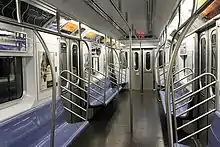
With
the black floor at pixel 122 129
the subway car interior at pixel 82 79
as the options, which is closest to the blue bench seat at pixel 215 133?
the subway car interior at pixel 82 79

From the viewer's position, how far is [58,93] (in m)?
4.41

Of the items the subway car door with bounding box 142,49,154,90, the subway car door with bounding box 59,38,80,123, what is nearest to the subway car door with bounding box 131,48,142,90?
the subway car door with bounding box 142,49,154,90

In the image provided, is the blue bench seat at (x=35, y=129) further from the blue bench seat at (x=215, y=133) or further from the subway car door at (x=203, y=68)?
the subway car door at (x=203, y=68)

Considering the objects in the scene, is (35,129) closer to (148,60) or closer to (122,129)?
(122,129)

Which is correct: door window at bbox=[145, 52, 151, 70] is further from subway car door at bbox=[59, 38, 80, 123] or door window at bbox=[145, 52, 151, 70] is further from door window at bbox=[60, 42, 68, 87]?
door window at bbox=[60, 42, 68, 87]

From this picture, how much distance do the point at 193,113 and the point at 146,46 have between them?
7384mm

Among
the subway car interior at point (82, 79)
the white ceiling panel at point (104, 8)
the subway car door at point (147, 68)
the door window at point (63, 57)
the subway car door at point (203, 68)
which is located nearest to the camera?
the subway car interior at point (82, 79)

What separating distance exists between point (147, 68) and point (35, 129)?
932 centimetres

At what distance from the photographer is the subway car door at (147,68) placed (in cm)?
1186

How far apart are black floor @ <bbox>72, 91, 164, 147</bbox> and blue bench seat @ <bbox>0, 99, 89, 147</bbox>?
88cm

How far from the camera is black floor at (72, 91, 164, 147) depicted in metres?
4.55

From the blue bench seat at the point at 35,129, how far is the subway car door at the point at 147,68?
327 inches

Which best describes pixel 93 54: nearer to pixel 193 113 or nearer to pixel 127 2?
pixel 127 2

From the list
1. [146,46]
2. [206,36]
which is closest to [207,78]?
[206,36]
